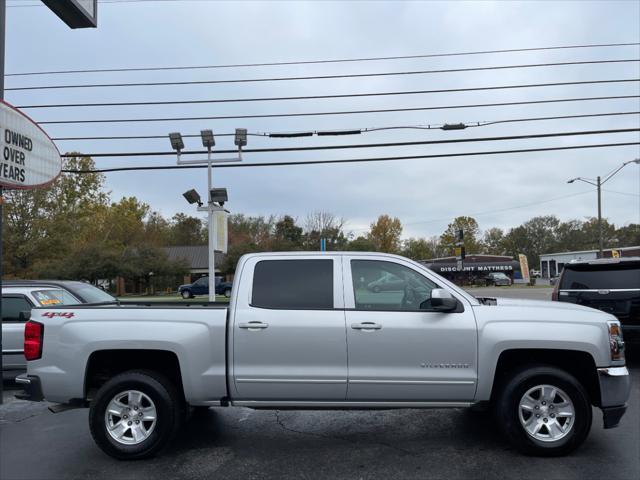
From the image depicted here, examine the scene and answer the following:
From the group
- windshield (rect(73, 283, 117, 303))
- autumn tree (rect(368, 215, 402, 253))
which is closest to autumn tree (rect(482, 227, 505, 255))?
autumn tree (rect(368, 215, 402, 253))

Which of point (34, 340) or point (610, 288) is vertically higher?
point (610, 288)

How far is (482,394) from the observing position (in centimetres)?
459

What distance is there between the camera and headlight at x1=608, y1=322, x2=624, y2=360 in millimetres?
4539

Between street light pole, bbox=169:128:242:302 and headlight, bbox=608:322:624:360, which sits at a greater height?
street light pole, bbox=169:128:242:302

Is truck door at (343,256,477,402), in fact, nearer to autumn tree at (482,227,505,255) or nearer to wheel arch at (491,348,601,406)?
wheel arch at (491,348,601,406)

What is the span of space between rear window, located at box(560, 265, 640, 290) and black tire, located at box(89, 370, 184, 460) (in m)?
6.81

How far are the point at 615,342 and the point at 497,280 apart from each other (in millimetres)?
58010

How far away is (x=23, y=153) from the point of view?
24.8 ft

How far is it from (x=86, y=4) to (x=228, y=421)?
6694mm

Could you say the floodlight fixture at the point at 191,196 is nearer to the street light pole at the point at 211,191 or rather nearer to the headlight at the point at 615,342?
the street light pole at the point at 211,191

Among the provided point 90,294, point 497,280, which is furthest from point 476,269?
point 90,294

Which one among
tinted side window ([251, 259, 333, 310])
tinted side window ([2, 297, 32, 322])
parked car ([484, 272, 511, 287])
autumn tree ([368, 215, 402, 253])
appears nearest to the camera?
tinted side window ([251, 259, 333, 310])

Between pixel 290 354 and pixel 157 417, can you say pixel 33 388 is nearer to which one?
pixel 157 417

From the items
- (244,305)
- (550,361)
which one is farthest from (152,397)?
(550,361)
